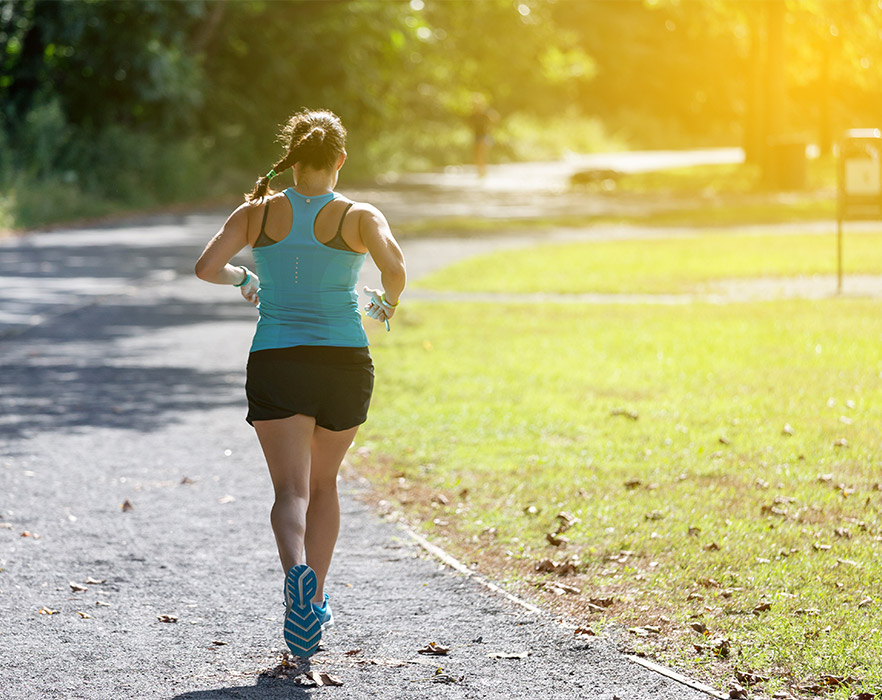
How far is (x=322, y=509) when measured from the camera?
509 cm

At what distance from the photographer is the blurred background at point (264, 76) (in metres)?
29.3

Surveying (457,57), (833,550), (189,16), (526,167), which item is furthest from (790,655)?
(526,167)

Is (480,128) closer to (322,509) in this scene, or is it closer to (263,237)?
(322,509)

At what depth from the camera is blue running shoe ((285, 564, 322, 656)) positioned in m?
4.57

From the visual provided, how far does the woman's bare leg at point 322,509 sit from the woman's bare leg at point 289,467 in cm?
14

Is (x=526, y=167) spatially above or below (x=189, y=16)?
below

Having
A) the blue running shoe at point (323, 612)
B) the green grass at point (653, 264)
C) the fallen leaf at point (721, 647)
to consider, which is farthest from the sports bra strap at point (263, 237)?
the green grass at point (653, 264)

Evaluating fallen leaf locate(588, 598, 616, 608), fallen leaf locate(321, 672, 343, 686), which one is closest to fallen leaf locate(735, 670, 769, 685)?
fallen leaf locate(588, 598, 616, 608)

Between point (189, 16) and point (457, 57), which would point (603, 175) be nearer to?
point (457, 57)

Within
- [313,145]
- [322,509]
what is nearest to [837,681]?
[322,509]

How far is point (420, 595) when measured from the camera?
223 inches

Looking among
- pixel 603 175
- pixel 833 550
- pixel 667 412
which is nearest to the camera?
Answer: pixel 833 550

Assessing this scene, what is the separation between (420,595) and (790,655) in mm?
1550

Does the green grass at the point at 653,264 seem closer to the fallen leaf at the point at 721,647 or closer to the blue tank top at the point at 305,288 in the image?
the fallen leaf at the point at 721,647
